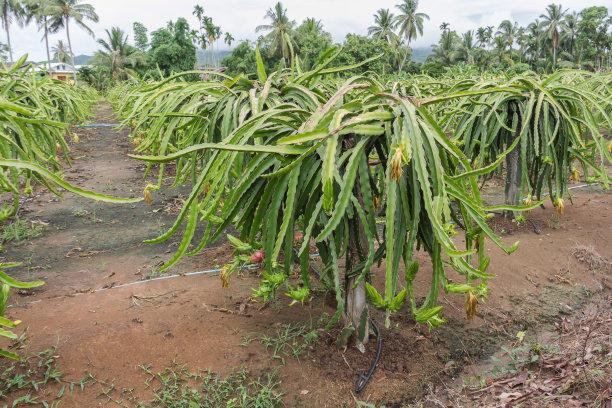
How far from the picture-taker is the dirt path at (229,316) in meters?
2.62

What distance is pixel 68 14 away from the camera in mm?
37781

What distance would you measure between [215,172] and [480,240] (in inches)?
52.7

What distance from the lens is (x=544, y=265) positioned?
414 cm

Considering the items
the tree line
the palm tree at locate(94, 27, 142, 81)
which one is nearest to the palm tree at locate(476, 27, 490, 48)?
the tree line

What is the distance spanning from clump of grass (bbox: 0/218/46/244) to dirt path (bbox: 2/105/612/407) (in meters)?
0.14

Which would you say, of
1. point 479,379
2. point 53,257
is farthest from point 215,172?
point 53,257

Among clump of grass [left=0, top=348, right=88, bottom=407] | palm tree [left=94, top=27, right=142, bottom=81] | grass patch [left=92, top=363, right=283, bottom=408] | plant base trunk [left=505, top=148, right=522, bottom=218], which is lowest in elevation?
grass patch [left=92, top=363, right=283, bottom=408]

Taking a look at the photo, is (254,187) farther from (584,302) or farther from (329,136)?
(584,302)

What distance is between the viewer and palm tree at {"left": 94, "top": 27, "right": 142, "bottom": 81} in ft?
112

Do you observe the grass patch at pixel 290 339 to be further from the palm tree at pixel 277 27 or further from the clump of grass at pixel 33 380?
the palm tree at pixel 277 27

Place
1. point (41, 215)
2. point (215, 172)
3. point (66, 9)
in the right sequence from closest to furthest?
1. point (215, 172)
2. point (41, 215)
3. point (66, 9)

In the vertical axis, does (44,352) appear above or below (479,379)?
above

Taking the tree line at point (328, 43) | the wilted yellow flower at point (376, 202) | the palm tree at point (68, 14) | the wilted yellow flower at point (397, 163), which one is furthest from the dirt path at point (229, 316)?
the palm tree at point (68, 14)

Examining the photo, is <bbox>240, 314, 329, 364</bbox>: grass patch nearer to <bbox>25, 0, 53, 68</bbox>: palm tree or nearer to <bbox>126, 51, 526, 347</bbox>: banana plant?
<bbox>126, 51, 526, 347</bbox>: banana plant
